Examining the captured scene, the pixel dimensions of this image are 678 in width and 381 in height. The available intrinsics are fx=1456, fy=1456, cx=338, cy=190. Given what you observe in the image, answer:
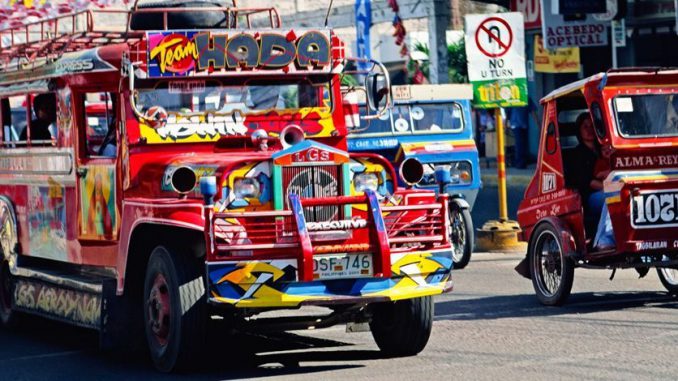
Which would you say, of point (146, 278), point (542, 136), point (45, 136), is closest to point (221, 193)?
point (146, 278)

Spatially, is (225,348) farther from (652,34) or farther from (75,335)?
(652,34)

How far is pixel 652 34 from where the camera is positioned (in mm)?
30234

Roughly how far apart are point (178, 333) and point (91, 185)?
236 cm

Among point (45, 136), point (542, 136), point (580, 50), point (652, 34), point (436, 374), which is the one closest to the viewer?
point (436, 374)

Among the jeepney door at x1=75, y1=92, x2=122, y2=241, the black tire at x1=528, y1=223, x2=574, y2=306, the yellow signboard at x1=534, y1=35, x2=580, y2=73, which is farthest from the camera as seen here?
the yellow signboard at x1=534, y1=35, x2=580, y2=73

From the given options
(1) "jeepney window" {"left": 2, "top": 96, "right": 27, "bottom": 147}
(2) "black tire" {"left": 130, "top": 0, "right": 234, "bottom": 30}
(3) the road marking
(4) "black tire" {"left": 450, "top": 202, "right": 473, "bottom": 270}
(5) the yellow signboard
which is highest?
(5) the yellow signboard

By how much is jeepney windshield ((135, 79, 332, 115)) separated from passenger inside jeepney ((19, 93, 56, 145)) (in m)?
1.66

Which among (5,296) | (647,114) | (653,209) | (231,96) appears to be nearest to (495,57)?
(647,114)

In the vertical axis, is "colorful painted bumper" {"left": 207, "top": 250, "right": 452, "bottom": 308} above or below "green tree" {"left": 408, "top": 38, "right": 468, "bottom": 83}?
below

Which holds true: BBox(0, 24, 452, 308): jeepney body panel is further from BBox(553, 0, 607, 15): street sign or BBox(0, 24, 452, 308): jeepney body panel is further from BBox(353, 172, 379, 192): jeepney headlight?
BBox(553, 0, 607, 15): street sign

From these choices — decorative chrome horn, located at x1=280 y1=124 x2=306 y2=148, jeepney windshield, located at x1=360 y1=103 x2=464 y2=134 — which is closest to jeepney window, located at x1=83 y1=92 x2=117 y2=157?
decorative chrome horn, located at x1=280 y1=124 x2=306 y2=148

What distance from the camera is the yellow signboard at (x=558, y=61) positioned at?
3067 centimetres

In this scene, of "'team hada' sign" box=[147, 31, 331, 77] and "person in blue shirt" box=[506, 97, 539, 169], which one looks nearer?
"'team hada' sign" box=[147, 31, 331, 77]

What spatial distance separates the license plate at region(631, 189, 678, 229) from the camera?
12.0 metres
